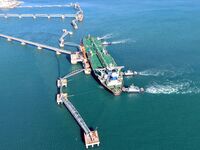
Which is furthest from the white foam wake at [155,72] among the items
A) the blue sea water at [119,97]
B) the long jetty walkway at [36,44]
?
the long jetty walkway at [36,44]

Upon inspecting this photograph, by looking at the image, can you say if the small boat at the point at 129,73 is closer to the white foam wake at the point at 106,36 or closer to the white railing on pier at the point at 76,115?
the white railing on pier at the point at 76,115

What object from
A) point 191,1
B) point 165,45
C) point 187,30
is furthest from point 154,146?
point 191,1

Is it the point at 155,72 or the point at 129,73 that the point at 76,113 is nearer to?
the point at 129,73

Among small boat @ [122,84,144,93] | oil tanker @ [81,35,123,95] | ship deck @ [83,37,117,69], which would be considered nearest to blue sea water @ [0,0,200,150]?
small boat @ [122,84,144,93]

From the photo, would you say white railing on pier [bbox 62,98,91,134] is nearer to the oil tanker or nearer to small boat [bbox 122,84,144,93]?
the oil tanker

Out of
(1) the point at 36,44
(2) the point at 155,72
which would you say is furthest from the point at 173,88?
(1) the point at 36,44

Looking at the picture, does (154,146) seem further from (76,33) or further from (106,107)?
(76,33)

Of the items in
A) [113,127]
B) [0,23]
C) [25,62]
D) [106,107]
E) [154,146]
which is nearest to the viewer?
[154,146]
